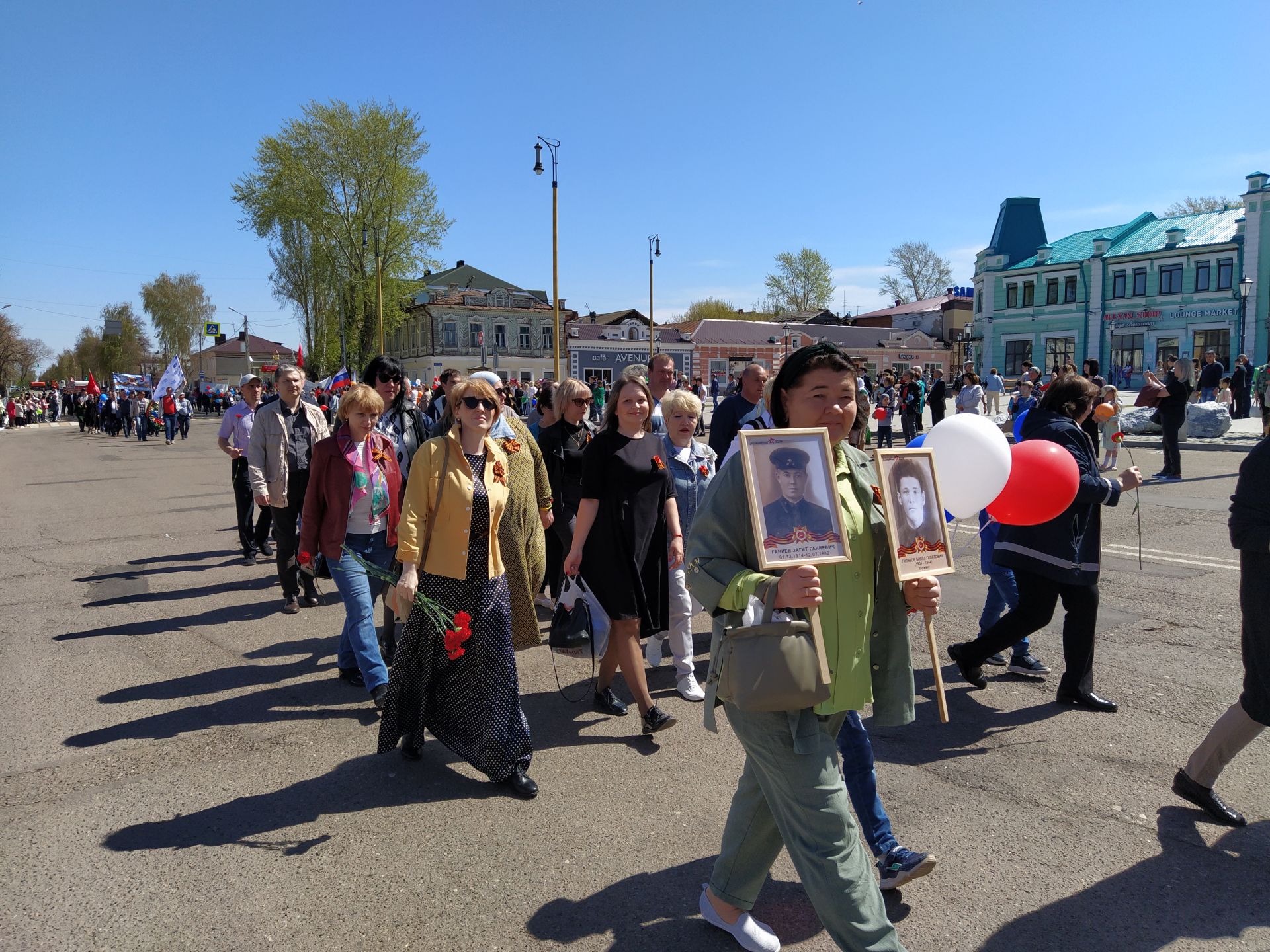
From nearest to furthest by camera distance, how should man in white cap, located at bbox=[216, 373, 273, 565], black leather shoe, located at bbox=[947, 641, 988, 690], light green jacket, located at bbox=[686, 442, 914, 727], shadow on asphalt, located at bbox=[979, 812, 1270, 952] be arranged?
light green jacket, located at bbox=[686, 442, 914, 727] → shadow on asphalt, located at bbox=[979, 812, 1270, 952] → black leather shoe, located at bbox=[947, 641, 988, 690] → man in white cap, located at bbox=[216, 373, 273, 565]

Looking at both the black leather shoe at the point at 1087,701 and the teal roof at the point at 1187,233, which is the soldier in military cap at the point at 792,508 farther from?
the teal roof at the point at 1187,233

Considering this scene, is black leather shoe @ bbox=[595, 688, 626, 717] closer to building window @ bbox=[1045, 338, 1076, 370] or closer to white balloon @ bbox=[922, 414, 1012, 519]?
white balloon @ bbox=[922, 414, 1012, 519]

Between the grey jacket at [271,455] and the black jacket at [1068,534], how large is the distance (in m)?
5.59

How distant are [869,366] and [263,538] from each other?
233 feet

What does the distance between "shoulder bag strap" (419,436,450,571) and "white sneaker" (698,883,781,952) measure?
6.50 feet

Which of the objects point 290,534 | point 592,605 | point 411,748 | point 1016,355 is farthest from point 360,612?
point 1016,355

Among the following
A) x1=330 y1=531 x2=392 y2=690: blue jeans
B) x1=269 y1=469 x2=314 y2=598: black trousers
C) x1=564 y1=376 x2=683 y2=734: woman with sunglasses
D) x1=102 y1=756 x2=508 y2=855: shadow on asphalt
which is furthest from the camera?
x1=269 y1=469 x2=314 y2=598: black trousers

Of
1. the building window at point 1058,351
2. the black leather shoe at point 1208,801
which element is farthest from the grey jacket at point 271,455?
the building window at point 1058,351

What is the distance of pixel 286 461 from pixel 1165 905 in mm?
6858

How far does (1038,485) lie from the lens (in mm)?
3955

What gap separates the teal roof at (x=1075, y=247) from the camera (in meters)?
56.6

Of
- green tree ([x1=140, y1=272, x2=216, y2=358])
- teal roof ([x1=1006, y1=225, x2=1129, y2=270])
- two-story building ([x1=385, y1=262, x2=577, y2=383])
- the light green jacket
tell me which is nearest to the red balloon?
the light green jacket

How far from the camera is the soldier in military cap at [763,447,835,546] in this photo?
2326 millimetres

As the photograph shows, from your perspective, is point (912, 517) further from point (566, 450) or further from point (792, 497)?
point (566, 450)
